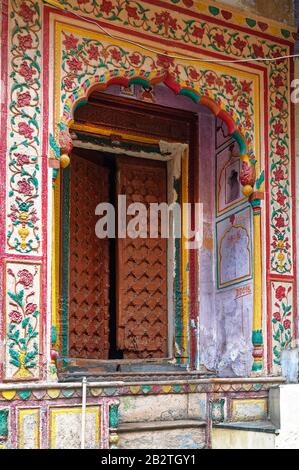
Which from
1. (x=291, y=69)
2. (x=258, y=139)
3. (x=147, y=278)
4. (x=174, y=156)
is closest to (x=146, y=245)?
(x=147, y=278)

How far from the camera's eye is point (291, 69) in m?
7.93

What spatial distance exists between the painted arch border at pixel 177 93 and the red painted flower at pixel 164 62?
52 millimetres

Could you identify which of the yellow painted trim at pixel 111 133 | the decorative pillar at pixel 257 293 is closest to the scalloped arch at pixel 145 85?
the decorative pillar at pixel 257 293

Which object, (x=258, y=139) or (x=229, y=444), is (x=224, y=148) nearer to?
(x=258, y=139)

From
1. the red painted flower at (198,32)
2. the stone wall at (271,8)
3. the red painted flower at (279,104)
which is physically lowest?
the red painted flower at (279,104)

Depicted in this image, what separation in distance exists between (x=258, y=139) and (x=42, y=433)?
3.19 meters

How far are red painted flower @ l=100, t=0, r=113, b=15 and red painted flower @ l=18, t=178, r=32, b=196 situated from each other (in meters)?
1.61

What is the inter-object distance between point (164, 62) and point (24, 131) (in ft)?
4.74

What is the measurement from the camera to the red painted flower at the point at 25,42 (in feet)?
21.0

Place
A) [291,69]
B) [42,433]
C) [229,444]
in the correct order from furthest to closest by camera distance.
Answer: [291,69], [229,444], [42,433]

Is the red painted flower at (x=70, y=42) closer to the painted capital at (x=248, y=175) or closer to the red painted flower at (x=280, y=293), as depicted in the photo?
the painted capital at (x=248, y=175)

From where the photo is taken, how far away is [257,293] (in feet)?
24.1

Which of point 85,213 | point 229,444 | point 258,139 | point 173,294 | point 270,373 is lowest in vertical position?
point 229,444

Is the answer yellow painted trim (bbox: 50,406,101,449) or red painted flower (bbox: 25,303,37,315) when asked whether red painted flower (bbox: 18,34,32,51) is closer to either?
red painted flower (bbox: 25,303,37,315)
